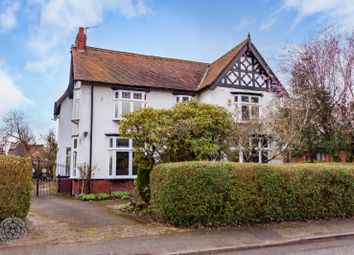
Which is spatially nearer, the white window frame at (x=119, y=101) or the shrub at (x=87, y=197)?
the shrub at (x=87, y=197)

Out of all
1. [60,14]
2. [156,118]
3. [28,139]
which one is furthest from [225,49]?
[28,139]

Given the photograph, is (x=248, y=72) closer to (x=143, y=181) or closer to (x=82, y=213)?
(x=143, y=181)

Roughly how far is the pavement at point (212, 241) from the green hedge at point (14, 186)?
1.50 m

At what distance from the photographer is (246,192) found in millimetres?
10531

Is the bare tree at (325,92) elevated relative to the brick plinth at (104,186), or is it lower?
elevated

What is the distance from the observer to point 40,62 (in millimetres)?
13836

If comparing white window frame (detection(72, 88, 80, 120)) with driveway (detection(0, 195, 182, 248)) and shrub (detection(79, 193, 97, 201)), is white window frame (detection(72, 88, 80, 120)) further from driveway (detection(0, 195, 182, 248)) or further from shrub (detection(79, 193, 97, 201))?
driveway (detection(0, 195, 182, 248))

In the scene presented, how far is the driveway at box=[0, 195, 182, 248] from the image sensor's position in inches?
347

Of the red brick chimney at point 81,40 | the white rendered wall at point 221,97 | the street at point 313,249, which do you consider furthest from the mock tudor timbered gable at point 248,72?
the street at point 313,249

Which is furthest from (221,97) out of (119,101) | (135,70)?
(119,101)

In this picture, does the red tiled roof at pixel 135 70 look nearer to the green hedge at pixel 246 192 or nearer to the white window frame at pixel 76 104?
the white window frame at pixel 76 104

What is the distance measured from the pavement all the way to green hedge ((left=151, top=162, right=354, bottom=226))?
0.47 m

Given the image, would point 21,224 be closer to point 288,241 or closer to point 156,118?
point 156,118

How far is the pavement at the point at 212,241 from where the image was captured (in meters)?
7.75
